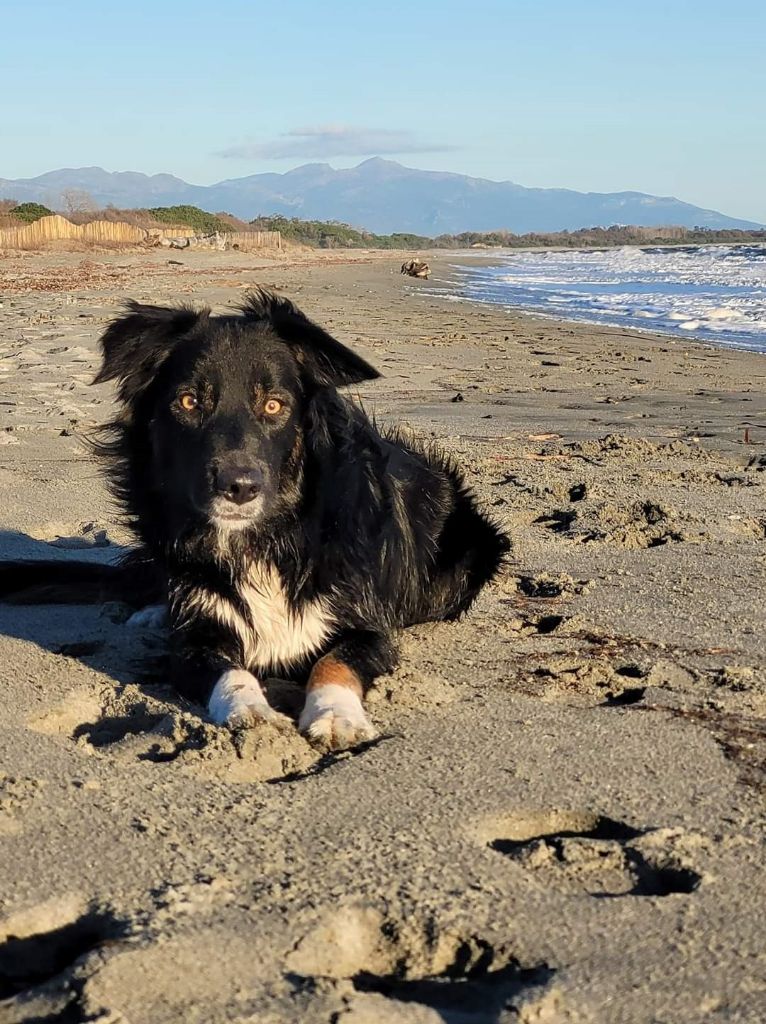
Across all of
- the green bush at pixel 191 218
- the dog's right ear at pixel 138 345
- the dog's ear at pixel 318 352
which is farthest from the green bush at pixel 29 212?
the dog's ear at pixel 318 352

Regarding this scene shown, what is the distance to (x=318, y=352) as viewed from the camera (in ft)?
14.6

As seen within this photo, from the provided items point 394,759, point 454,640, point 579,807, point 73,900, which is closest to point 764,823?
point 579,807

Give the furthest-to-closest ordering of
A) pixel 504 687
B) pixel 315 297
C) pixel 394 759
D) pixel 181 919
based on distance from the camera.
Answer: pixel 315 297 < pixel 504 687 < pixel 394 759 < pixel 181 919

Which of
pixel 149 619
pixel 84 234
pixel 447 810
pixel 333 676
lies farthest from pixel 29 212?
pixel 447 810

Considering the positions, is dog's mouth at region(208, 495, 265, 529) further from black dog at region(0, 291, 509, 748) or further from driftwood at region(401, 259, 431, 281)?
driftwood at region(401, 259, 431, 281)

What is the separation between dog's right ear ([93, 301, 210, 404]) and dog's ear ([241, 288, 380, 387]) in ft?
1.09

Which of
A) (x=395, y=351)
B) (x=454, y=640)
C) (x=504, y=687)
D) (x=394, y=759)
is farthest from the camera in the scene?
(x=395, y=351)

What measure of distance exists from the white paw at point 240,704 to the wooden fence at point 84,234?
43.6 m

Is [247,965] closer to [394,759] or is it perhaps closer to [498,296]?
[394,759]

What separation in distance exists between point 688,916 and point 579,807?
2.03 ft

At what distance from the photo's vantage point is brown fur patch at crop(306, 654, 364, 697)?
13.0ft

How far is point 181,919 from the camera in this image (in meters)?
2.39

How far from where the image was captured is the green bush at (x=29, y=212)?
50.4 meters

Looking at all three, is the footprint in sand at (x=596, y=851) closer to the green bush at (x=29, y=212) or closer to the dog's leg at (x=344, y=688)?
the dog's leg at (x=344, y=688)
